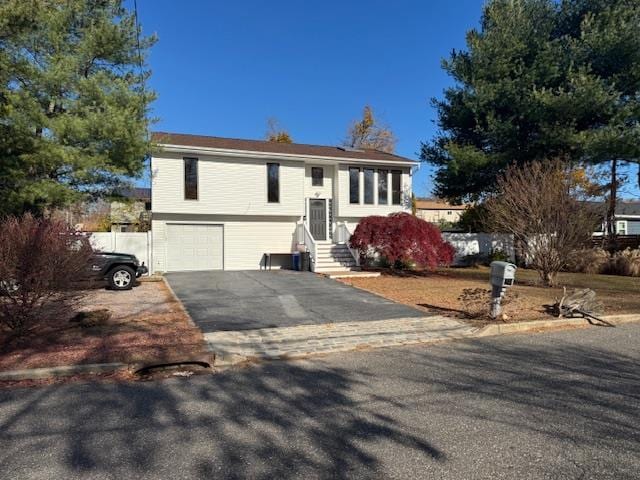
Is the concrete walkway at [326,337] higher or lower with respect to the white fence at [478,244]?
lower

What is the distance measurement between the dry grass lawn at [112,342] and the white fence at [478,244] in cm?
1612

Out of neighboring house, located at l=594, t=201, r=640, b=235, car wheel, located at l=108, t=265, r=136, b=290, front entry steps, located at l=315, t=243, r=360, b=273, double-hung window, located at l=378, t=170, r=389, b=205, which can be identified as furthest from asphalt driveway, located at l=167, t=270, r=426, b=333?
neighboring house, located at l=594, t=201, r=640, b=235

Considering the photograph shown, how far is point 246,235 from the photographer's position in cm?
1909

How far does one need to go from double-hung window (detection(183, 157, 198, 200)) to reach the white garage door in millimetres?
1364

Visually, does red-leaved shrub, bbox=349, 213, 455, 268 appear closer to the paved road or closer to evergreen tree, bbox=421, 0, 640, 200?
evergreen tree, bbox=421, 0, 640, 200

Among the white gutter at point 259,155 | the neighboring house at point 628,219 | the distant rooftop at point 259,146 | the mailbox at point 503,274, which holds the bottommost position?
the mailbox at point 503,274

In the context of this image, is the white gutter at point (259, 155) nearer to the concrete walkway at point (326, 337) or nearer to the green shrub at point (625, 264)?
the green shrub at point (625, 264)

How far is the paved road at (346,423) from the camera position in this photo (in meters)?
2.92

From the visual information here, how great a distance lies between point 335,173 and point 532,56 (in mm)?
10646

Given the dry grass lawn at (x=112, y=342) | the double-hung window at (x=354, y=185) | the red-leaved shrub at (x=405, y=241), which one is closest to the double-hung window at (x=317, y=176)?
the double-hung window at (x=354, y=185)

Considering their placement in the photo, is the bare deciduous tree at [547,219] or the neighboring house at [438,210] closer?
the bare deciduous tree at [547,219]

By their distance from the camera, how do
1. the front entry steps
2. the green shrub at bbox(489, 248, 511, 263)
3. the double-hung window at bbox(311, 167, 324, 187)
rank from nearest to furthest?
the front entry steps, the double-hung window at bbox(311, 167, 324, 187), the green shrub at bbox(489, 248, 511, 263)

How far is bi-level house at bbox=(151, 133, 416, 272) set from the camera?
17.5 meters

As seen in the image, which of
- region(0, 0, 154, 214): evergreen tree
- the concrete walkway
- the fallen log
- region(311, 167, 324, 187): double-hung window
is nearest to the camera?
the concrete walkway
